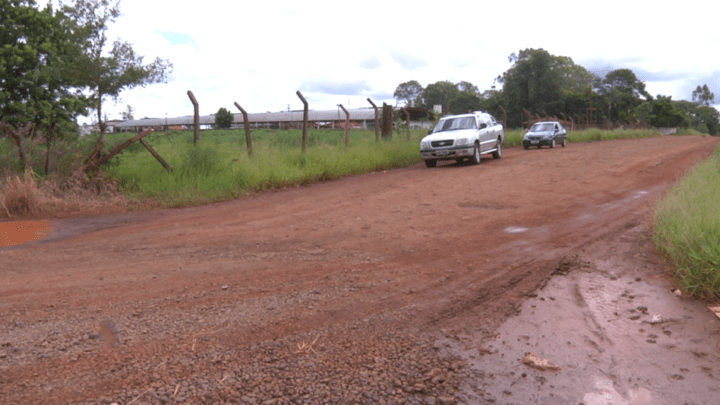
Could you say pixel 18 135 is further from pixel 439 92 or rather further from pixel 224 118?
pixel 439 92

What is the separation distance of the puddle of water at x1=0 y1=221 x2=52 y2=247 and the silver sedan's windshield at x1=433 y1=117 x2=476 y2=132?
1318 centimetres

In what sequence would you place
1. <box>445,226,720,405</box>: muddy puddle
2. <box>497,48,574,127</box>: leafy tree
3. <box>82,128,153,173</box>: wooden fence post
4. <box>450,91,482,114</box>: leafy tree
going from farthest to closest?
<box>450,91,482,114</box>: leafy tree
<box>497,48,574,127</box>: leafy tree
<box>82,128,153,173</box>: wooden fence post
<box>445,226,720,405</box>: muddy puddle

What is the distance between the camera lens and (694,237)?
5234 millimetres

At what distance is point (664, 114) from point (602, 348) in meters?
75.9

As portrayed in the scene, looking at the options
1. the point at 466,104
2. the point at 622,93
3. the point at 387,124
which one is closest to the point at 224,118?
the point at 466,104

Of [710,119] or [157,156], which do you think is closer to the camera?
[157,156]

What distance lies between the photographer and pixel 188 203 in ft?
34.9

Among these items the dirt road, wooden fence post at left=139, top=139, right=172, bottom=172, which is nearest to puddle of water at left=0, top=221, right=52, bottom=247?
the dirt road

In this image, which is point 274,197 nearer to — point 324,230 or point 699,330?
point 324,230

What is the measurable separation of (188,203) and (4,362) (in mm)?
7319

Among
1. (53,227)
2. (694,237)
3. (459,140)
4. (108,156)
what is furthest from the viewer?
(459,140)

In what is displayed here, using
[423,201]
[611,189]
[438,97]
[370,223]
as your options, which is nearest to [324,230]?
[370,223]

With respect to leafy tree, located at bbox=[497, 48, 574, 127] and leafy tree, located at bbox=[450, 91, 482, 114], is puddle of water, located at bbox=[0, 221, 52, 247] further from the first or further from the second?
leafy tree, located at bbox=[450, 91, 482, 114]

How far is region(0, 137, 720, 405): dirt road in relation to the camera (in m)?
3.29
